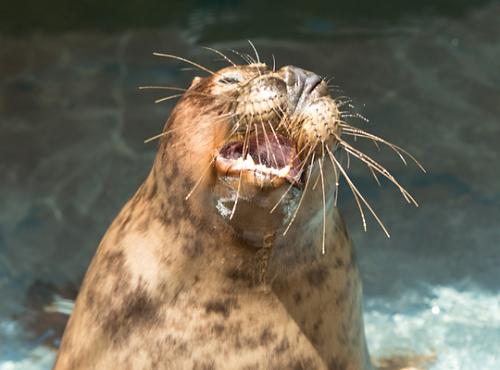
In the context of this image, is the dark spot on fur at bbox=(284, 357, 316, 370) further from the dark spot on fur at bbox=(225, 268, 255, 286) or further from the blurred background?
the blurred background

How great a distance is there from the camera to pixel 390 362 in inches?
185

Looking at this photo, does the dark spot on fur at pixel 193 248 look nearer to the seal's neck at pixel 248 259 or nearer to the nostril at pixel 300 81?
the seal's neck at pixel 248 259

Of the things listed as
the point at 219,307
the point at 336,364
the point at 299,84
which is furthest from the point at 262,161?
the point at 336,364

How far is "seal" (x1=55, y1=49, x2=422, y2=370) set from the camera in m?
3.05

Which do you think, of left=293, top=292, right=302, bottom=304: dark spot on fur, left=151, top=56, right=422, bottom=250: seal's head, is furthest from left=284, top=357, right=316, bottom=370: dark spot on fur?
left=151, top=56, right=422, bottom=250: seal's head

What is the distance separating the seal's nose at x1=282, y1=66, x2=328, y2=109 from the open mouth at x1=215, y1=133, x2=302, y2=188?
13 centimetres

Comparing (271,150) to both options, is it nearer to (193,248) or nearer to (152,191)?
(193,248)

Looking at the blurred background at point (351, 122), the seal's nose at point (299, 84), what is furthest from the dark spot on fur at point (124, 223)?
the blurred background at point (351, 122)

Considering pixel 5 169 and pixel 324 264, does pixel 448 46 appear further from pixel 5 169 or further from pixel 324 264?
pixel 324 264

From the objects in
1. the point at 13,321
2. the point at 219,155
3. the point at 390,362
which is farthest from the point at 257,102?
the point at 13,321

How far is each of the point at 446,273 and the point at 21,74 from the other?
288cm

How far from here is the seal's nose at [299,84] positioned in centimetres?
307

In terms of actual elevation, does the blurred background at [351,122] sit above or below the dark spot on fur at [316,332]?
above

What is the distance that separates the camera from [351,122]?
19.3 ft
